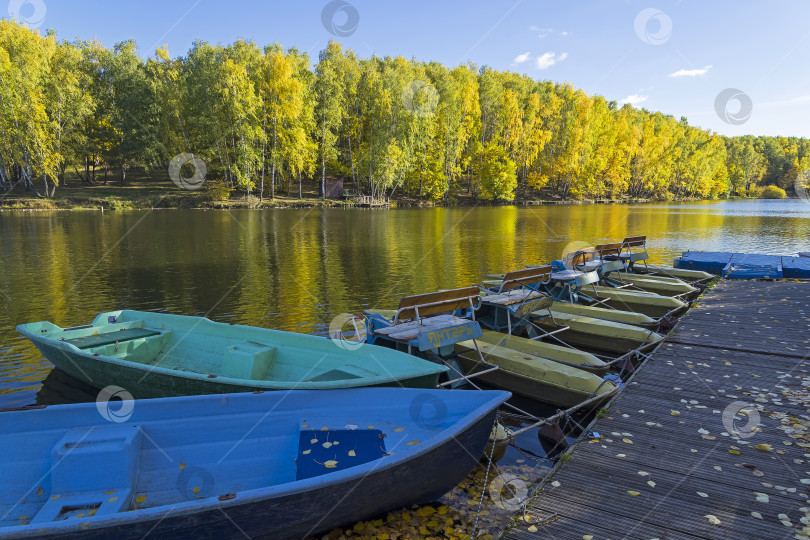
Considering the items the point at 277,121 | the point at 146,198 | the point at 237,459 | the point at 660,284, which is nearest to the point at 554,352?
the point at 237,459

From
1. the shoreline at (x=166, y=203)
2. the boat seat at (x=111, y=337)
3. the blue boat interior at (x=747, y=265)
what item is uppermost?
the shoreline at (x=166, y=203)

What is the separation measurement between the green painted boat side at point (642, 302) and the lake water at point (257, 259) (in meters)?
6.53

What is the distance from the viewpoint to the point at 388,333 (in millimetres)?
8469

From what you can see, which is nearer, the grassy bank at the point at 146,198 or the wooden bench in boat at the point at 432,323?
the wooden bench in boat at the point at 432,323

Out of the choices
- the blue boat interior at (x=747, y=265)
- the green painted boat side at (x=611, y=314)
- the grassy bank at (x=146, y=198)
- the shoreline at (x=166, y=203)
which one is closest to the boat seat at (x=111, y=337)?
the green painted boat side at (x=611, y=314)

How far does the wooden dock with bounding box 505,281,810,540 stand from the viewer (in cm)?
447

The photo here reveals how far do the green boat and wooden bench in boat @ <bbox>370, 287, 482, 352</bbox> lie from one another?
0.70 metres

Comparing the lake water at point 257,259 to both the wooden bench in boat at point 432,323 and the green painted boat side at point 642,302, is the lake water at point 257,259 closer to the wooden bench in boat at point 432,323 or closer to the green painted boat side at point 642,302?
the wooden bench in boat at point 432,323

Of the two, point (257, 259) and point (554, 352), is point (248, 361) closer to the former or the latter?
point (554, 352)

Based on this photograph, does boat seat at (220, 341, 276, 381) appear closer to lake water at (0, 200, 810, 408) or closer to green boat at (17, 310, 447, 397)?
green boat at (17, 310, 447, 397)

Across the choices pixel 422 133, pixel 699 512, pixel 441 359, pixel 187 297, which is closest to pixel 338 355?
pixel 441 359

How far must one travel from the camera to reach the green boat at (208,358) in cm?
684

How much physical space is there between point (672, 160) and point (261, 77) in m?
94.3

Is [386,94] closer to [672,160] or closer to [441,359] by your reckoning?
[441,359]
